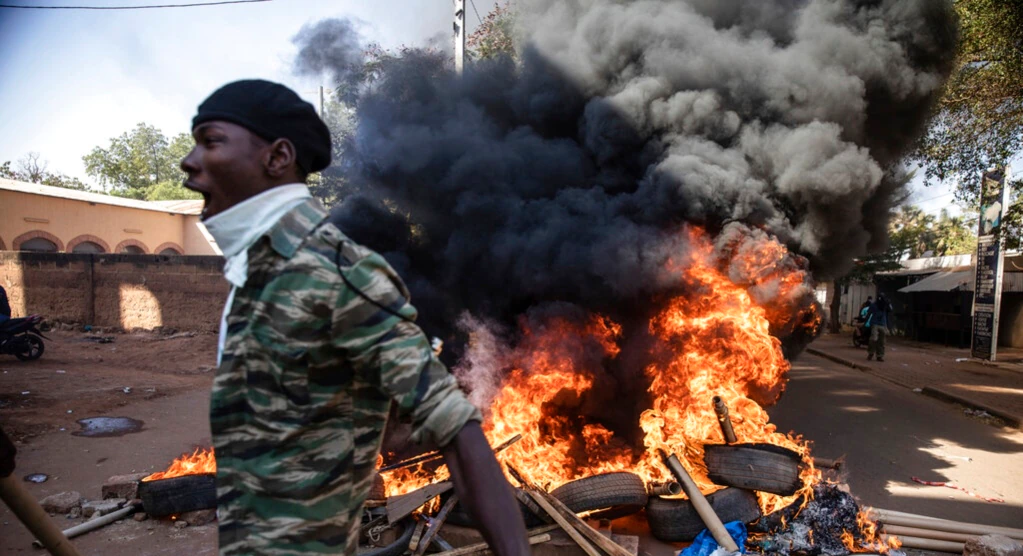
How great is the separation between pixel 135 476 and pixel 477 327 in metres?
4.13

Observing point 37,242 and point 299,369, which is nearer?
point 299,369

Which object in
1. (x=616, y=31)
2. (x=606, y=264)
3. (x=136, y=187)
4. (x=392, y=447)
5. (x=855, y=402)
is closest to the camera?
(x=392, y=447)

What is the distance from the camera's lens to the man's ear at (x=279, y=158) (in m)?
1.48

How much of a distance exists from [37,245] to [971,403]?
27897 millimetres

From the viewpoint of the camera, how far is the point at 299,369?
52.6 inches

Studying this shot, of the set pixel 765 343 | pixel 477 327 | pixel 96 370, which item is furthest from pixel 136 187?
pixel 765 343

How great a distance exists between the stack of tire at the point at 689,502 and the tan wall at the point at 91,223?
79.4 feet

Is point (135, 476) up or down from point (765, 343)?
down

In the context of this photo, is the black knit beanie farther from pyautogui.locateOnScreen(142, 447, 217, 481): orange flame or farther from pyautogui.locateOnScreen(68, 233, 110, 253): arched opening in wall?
pyautogui.locateOnScreen(68, 233, 110, 253): arched opening in wall

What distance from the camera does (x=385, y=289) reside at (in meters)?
1.33

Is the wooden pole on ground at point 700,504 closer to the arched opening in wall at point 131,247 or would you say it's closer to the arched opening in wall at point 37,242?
the arched opening in wall at point 37,242

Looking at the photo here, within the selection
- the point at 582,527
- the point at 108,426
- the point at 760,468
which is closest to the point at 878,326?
the point at 760,468

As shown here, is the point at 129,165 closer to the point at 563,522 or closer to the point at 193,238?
the point at 193,238

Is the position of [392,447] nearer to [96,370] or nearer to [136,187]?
[96,370]
